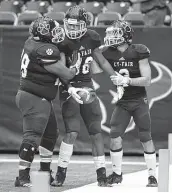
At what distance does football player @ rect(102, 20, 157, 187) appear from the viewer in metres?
8.33

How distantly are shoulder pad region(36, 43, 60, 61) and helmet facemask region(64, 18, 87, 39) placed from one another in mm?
325

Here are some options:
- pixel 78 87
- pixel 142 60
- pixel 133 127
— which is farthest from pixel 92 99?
pixel 133 127

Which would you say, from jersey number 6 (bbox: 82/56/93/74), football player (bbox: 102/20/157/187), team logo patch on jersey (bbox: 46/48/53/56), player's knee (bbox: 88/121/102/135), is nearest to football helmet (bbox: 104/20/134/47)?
football player (bbox: 102/20/157/187)

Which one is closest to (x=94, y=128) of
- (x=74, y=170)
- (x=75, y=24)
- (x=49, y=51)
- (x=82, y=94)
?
(x=82, y=94)

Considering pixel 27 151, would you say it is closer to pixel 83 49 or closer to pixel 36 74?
pixel 36 74

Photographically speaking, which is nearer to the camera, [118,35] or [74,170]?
[118,35]

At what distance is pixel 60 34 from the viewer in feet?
Result: 26.7

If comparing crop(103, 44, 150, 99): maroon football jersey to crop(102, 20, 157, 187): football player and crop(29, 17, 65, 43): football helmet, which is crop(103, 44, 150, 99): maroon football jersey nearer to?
crop(102, 20, 157, 187): football player

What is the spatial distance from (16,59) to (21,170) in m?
4.09

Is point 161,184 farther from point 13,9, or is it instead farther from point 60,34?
point 13,9

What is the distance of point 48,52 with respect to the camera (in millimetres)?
7926

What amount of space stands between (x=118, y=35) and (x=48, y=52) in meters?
0.86

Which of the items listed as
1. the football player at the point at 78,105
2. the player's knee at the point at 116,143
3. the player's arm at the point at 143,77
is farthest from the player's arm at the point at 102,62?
the player's knee at the point at 116,143

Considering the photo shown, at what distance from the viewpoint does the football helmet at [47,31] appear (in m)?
8.09
